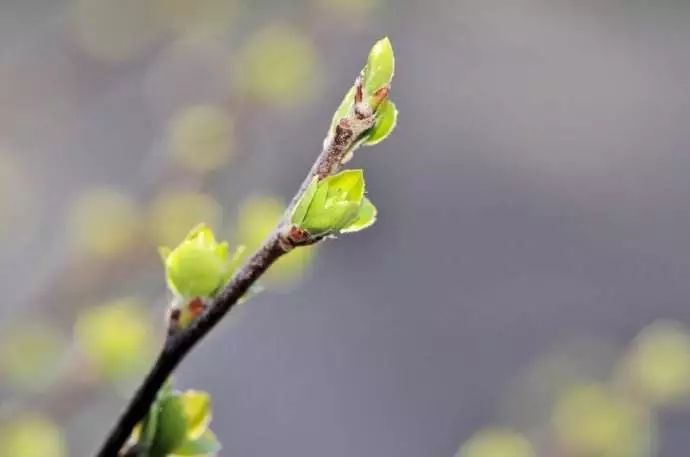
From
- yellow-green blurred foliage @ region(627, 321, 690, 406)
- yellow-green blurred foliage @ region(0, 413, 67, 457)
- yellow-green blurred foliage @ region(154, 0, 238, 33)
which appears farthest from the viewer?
yellow-green blurred foliage @ region(154, 0, 238, 33)

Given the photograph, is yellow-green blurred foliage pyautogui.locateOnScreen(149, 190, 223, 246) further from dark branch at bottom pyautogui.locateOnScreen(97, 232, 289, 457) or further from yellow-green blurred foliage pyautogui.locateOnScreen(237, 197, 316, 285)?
dark branch at bottom pyautogui.locateOnScreen(97, 232, 289, 457)

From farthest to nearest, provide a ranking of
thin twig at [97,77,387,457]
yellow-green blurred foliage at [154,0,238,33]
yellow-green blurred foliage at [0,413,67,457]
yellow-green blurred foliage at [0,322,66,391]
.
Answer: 1. yellow-green blurred foliage at [154,0,238,33]
2. yellow-green blurred foliage at [0,322,66,391]
3. yellow-green blurred foliage at [0,413,67,457]
4. thin twig at [97,77,387,457]

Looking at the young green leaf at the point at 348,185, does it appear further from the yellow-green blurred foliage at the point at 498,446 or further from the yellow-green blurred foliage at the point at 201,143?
the yellow-green blurred foliage at the point at 201,143

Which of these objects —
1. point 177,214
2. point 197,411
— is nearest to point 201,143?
point 177,214

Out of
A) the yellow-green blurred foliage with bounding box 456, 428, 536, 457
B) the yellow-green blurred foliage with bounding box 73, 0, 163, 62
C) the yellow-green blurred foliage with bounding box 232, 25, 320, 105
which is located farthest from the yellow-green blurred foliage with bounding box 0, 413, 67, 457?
the yellow-green blurred foliage with bounding box 73, 0, 163, 62

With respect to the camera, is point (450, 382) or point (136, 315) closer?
point (136, 315)

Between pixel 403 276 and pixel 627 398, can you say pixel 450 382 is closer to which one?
Answer: pixel 403 276

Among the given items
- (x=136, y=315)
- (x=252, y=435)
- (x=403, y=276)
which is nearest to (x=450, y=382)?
(x=403, y=276)
